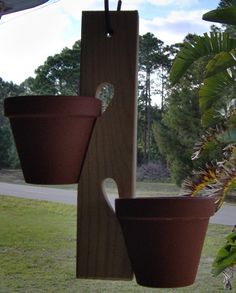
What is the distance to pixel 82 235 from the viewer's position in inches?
20.3

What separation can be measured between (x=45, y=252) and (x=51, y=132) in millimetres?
3179

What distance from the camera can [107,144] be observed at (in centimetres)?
51

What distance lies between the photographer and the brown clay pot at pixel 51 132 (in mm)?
465

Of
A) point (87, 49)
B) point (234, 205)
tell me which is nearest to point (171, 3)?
point (234, 205)

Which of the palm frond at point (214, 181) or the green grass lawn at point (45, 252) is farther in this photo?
the green grass lawn at point (45, 252)

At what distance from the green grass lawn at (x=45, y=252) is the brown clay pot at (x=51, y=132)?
2.84 meters

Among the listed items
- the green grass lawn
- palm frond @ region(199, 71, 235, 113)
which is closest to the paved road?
the green grass lawn

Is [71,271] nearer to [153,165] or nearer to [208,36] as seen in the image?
[153,165]

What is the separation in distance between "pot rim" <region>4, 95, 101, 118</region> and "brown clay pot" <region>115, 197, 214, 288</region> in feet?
0.32

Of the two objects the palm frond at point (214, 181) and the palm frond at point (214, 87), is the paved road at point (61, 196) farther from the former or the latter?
the palm frond at point (214, 181)

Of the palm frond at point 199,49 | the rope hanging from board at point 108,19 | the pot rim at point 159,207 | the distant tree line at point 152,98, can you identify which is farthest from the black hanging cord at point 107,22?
the palm frond at point 199,49

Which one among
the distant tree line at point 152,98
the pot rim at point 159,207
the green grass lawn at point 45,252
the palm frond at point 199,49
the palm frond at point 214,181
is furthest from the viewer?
the green grass lawn at point 45,252

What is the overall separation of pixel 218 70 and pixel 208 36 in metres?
0.18

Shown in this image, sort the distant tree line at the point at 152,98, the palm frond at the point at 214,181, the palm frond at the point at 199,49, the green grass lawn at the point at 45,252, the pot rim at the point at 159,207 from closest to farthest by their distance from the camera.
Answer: the pot rim at the point at 159,207
the distant tree line at the point at 152,98
the palm frond at the point at 214,181
the palm frond at the point at 199,49
the green grass lawn at the point at 45,252
